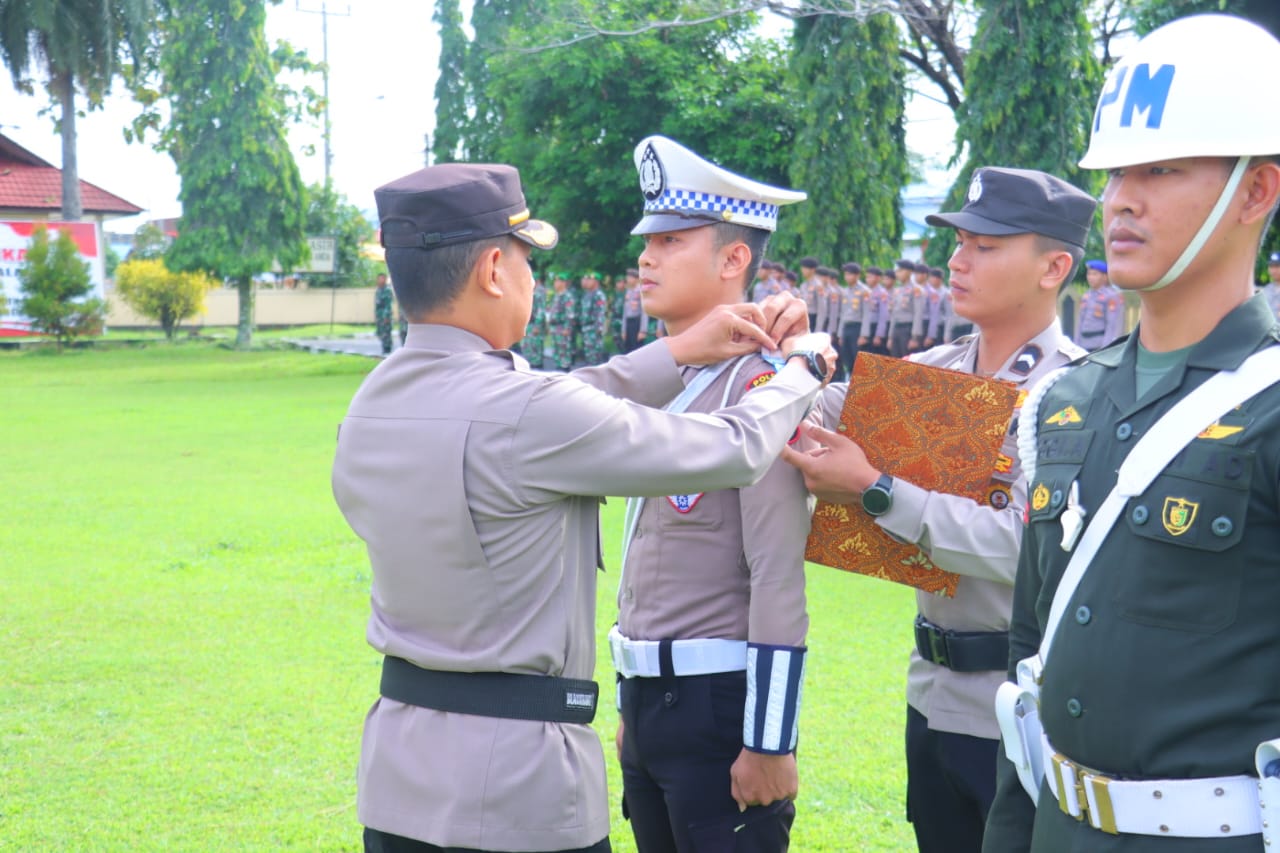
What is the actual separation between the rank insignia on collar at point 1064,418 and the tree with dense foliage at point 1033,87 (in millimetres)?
16511

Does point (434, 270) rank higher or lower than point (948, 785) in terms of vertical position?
higher

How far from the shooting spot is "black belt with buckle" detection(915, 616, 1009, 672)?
9.05ft

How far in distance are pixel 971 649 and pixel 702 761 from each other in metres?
0.66

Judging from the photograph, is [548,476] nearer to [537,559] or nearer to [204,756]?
[537,559]

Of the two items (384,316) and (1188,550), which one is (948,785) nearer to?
(1188,550)

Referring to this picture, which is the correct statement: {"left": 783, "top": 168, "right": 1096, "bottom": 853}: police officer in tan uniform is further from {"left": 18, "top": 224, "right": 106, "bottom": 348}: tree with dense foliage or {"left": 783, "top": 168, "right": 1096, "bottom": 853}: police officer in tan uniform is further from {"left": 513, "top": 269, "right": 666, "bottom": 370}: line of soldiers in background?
{"left": 18, "top": 224, "right": 106, "bottom": 348}: tree with dense foliage

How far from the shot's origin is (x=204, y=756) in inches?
190

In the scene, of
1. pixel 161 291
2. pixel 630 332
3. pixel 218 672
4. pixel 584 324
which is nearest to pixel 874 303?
pixel 630 332

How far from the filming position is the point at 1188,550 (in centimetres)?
167

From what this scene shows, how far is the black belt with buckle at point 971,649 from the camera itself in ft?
9.05

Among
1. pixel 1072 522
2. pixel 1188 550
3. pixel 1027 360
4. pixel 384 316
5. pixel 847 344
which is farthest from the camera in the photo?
pixel 384 316

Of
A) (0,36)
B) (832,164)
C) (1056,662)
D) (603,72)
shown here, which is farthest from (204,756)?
(0,36)

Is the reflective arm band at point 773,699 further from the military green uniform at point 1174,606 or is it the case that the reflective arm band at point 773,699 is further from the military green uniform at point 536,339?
the military green uniform at point 536,339

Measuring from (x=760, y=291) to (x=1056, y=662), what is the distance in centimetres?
1972
